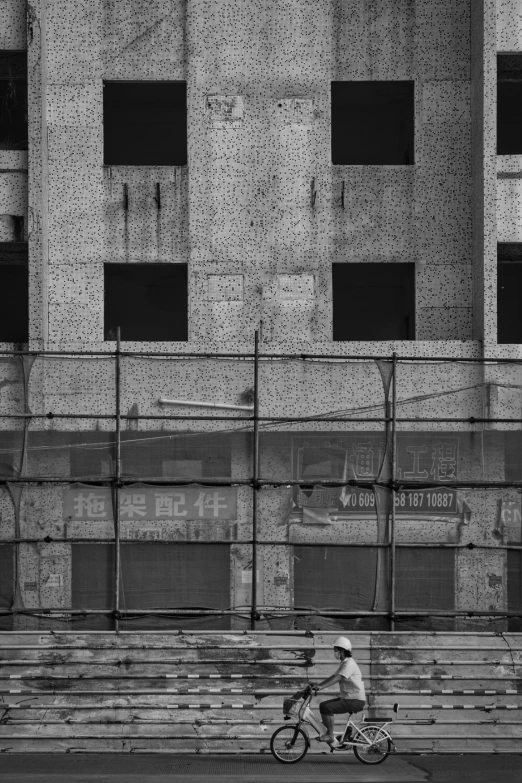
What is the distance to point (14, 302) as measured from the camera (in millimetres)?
18719

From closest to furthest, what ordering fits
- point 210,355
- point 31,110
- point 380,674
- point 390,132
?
point 380,674 → point 210,355 → point 31,110 → point 390,132

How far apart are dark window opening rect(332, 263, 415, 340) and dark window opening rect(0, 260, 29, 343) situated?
18.2 feet

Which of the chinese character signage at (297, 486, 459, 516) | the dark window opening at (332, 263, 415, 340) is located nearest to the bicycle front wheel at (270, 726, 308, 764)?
the chinese character signage at (297, 486, 459, 516)

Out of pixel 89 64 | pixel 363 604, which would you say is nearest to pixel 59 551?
pixel 363 604

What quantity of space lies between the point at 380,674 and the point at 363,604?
3.71 feet

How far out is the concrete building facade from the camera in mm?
15539

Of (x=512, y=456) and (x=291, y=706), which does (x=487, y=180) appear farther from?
(x=291, y=706)

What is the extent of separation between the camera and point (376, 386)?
52.7 ft

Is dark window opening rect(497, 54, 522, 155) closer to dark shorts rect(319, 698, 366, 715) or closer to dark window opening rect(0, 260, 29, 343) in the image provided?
dark window opening rect(0, 260, 29, 343)

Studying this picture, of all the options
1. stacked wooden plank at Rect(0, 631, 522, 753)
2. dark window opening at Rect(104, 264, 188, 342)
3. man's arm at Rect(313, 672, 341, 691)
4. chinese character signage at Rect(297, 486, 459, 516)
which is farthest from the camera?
dark window opening at Rect(104, 264, 188, 342)

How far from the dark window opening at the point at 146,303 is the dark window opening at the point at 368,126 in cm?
358

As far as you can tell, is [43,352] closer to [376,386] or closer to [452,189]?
[376,386]

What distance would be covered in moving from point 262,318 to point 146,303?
2428 millimetres

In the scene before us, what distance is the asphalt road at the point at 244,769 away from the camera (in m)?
11.9
